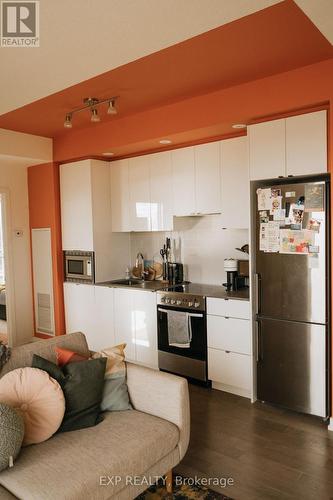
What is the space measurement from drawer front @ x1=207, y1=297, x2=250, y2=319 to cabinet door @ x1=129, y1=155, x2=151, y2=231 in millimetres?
1331

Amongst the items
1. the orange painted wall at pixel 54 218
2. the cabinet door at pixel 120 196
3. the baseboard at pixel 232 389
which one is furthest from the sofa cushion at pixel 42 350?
the orange painted wall at pixel 54 218

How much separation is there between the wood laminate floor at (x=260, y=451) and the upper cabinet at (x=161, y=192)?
1960 millimetres

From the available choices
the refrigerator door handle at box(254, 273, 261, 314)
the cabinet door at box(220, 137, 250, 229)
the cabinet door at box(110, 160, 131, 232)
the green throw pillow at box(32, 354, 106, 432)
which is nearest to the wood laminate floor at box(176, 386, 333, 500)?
the green throw pillow at box(32, 354, 106, 432)

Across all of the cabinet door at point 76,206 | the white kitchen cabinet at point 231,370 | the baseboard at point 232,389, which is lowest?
the baseboard at point 232,389

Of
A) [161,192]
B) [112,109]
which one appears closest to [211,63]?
[112,109]

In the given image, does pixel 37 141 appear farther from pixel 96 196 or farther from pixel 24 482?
pixel 24 482

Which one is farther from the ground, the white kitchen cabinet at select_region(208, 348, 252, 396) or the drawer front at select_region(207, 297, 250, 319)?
the drawer front at select_region(207, 297, 250, 319)

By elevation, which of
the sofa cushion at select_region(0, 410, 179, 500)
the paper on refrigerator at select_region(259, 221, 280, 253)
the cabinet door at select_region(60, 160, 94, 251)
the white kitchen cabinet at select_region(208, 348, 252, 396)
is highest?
the cabinet door at select_region(60, 160, 94, 251)

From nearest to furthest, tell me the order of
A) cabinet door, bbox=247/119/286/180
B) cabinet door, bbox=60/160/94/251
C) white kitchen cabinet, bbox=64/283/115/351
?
cabinet door, bbox=247/119/286/180, white kitchen cabinet, bbox=64/283/115/351, cabinet door, bbox=60/160/94/251

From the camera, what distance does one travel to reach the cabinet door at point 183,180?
4.25 metres

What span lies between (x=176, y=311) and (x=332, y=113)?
7.40 ft

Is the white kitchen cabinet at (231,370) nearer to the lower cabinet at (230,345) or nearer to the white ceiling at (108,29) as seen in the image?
the lower cabinet at (230,345)

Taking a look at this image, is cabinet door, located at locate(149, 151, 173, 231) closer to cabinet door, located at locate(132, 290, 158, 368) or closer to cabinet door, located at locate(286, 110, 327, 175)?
cabinet door, located at locate(132, 290, 158, 368)

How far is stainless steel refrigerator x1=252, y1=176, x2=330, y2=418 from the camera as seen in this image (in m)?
3.09
